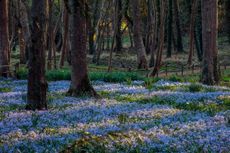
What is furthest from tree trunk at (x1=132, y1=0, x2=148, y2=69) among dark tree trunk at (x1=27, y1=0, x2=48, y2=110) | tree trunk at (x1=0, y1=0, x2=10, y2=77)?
dark tree trunk at (x1=27, y1=0, x2=48, y2=110)

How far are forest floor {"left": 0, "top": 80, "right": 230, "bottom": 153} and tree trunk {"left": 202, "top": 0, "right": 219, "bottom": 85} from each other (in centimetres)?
673

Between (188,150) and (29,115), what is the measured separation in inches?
230

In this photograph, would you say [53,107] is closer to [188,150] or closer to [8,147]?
[8,147]

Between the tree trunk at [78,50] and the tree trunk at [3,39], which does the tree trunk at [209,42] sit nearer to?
the tree trunk at [78,50]

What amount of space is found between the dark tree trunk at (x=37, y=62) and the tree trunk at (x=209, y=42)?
11703 millimetres

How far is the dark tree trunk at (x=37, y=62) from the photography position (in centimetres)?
1373

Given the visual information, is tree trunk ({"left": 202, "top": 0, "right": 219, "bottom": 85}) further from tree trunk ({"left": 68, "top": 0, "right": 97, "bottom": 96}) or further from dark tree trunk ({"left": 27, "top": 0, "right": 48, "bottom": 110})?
dark tree trunk ({"left": 27, "top": 0, "right": 48, "bottom": 110})

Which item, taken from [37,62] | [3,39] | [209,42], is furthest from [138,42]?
[37,62]

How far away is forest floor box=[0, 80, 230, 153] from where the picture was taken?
8180 millimetres

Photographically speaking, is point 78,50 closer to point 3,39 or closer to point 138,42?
point 3,39

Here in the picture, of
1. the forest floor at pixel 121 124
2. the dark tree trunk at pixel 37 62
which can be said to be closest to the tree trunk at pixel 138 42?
the forest floor at pixel 121 124

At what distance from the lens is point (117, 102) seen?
49.0ft

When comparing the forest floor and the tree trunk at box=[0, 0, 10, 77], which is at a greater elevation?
the tree trunk at box=[0, 0, 10, 77]

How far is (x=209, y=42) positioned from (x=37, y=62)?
12.3 metres
